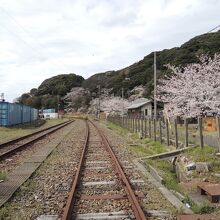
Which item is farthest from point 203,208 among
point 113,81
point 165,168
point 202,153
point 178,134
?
point 113,81

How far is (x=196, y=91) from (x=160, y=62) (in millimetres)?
62093

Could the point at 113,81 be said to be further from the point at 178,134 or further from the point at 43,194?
the point at 43,194

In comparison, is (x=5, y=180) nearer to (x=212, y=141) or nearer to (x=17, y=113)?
(x=212, y=141)

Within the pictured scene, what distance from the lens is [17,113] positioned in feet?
151

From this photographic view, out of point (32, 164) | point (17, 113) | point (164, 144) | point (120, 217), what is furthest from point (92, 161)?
point (17, 113)

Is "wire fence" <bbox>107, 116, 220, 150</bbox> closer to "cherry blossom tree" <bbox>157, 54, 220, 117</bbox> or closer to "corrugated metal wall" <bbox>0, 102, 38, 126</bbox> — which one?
"cherry blossom tree" <bbox>157, 54, 220, 117</bbox>

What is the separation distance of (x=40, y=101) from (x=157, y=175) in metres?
145

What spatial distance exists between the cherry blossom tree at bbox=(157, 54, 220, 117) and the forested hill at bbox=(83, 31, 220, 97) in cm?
1733

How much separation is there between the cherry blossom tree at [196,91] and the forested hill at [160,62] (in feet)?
A: 56.9

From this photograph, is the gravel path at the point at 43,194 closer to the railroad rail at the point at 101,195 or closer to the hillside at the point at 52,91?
the railroad rail at the point at 101,195

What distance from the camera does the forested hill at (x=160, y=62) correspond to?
2650 inches

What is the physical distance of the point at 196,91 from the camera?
1465 inches

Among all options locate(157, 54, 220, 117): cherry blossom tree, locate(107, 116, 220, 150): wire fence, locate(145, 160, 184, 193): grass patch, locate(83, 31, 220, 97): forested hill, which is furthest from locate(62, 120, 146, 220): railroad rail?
locate(83, 31, 220, 97): forested hill

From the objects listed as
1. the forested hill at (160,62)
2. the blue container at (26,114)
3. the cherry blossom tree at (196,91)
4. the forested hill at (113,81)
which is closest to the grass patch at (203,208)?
the cherry blossom tree at (196,91)
